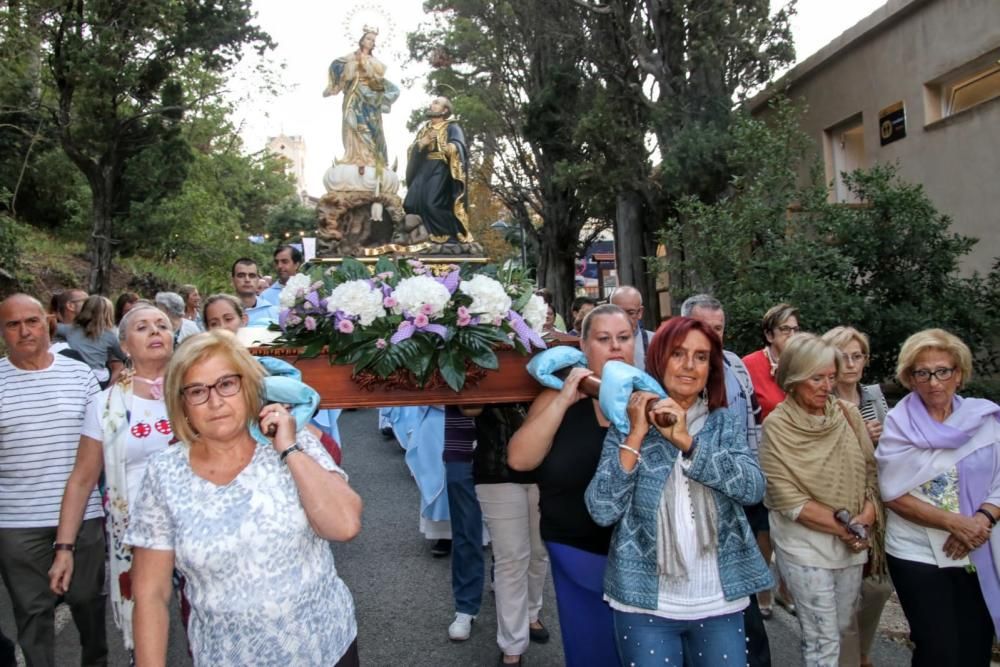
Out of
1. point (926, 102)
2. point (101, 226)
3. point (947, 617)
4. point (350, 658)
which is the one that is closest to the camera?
point (350, 658)

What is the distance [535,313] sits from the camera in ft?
11.4

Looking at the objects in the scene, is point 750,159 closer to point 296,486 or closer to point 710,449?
point 710,449

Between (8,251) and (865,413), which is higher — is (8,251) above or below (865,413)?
above

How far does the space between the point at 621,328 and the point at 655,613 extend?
109 centimetres

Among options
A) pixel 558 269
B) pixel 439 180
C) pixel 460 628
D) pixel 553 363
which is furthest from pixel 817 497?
pixel 558 269

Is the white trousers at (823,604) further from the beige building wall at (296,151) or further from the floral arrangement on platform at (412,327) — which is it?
the beige building wall at (296,151)

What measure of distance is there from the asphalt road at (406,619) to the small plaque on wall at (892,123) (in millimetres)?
10263

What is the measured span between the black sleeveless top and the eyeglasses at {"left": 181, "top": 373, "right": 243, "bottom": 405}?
124 centimetres

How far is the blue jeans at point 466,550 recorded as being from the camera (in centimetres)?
453

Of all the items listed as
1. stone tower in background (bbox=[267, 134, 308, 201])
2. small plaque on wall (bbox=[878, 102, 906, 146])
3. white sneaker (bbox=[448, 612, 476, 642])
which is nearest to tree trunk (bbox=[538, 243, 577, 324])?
small plaque on wall (bbox=[878, 102, 906, 146])

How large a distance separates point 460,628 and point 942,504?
2.54 metres

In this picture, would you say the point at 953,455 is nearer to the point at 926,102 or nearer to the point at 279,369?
the point at 279,369

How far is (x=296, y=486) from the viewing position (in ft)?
7.60

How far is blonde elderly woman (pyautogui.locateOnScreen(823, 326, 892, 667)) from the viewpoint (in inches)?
149
